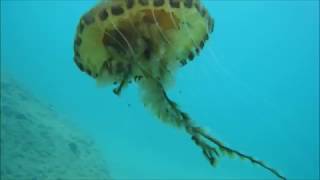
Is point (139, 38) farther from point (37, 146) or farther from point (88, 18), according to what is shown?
point (37, 146)

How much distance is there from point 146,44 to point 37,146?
9050 millimetres

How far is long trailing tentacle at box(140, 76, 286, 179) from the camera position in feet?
9.41

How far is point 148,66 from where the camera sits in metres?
3.45

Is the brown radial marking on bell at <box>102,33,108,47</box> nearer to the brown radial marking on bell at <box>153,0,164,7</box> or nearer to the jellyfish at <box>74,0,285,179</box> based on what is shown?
the jellyfish at <box>74,0,285,179</box>

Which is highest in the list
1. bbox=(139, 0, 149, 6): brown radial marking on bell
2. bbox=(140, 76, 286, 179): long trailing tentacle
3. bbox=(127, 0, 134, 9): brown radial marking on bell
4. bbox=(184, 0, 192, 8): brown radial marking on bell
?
bbox=(184, 0, 192, 8): brown radial marking on bell

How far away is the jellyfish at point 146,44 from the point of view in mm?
3197

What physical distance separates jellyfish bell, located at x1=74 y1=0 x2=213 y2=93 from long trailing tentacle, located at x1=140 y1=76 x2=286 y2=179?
0.31 ft

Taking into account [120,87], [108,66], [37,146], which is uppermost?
[37,146]

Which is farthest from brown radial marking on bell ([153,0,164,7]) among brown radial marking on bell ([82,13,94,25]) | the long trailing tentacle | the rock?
the rock

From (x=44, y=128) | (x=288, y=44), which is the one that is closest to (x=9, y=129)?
(x=44, y=128)

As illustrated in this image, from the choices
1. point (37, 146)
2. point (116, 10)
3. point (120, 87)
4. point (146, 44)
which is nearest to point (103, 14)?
point (116, 10)

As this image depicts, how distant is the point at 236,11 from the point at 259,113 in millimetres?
20996

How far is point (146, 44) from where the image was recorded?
3424 millimetres

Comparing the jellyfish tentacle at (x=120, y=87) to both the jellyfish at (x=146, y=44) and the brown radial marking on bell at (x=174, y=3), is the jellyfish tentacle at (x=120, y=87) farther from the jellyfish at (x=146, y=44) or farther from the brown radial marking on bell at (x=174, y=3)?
the brown radial marking on bell at (x=174, y=3)
